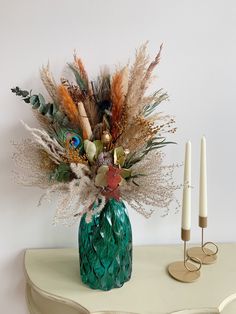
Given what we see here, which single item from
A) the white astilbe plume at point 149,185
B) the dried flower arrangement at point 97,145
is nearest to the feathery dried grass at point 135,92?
the dried flower arrangement at point 97,145

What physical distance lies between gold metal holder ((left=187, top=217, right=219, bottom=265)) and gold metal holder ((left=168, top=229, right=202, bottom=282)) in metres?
0.02

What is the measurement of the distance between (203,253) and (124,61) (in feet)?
1.84

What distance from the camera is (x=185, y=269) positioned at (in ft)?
3.84

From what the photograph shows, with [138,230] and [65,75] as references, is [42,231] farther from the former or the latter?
[65,75]

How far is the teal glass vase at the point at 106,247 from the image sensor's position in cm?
106

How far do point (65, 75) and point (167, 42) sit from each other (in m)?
0.28

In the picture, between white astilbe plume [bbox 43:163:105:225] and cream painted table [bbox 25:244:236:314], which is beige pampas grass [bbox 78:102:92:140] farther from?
cream painted table [bbox 25:244:236:314]

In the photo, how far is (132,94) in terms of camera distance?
1.03 meters

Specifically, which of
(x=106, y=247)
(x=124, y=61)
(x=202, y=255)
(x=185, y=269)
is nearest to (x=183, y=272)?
(x=185, y=269)

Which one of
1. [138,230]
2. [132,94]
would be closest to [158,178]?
[132,94]

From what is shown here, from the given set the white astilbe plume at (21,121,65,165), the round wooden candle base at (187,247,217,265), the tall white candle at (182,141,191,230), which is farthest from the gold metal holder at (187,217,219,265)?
the white astilbe plume at (21,121,65,165)

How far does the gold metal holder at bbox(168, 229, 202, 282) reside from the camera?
1132 millimetres

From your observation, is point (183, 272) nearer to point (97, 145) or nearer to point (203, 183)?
point (203, 183)

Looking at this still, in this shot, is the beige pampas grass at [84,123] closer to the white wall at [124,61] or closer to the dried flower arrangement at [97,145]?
the dried flower arrangement at [97,145]
